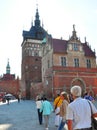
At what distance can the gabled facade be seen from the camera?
39.7 metres

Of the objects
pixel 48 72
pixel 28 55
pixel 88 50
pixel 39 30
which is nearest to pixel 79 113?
pixel 48 72

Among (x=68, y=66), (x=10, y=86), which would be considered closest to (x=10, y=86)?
(x=10, y=86)

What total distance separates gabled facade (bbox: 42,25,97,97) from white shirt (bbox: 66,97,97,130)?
34499 mm

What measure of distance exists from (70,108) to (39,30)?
6720 centimetres

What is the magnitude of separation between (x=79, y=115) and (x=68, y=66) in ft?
122

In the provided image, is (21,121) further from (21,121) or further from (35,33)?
(35,33)

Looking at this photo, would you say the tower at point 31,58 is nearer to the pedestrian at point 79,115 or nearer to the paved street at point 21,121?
the paved street at point 21,121

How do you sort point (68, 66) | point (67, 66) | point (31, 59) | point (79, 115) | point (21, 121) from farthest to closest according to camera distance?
point (31, 59)
point (68, 66)
point (67, 66)
point (21, 121)
point (79, 115)

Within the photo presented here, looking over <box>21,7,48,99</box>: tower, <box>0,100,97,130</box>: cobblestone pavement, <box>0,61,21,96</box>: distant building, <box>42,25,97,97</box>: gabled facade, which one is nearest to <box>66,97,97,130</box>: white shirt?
<box>0,100,97,130</box>: cobblestone pavement

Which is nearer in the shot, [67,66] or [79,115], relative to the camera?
[79,115]

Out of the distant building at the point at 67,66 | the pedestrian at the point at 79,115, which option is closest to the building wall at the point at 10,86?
the distant building at the point at 67,66

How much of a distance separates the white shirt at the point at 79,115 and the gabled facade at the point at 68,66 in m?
34.5

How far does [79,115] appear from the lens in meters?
4.15

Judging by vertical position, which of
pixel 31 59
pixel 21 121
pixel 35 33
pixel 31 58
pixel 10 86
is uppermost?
pixel 35 33
